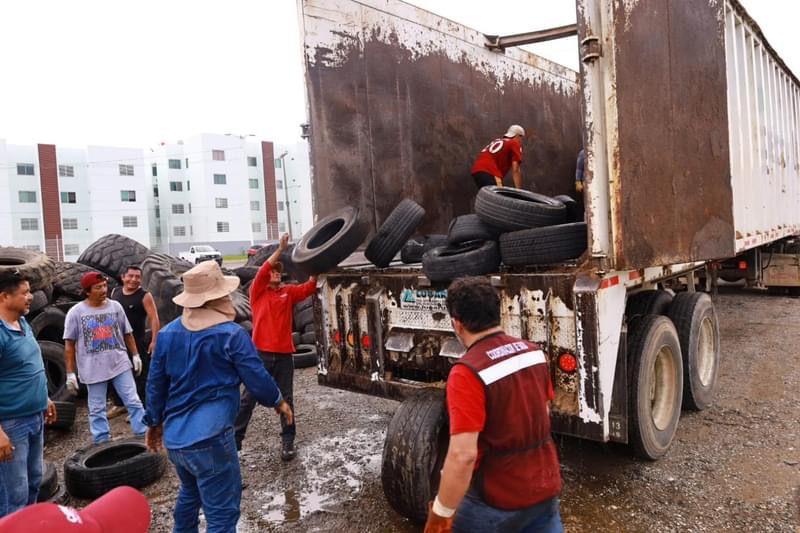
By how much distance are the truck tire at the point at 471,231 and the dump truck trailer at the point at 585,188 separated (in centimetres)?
31

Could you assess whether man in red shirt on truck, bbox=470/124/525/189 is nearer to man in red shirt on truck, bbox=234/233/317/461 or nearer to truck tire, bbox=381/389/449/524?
man in red shirt on truck, bbox=234/233/317/461

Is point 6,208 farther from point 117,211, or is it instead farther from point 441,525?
point 441,525

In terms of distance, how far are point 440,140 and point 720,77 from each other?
2541 mm

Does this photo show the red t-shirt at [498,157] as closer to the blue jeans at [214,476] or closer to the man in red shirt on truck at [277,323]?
the man in red shirt on truck at [277,323]

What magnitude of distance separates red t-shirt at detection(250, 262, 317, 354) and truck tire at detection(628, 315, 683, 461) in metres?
2.40

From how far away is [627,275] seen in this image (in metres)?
3.36

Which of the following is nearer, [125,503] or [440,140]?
[125,503]

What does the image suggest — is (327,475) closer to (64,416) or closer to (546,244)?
(546,244)

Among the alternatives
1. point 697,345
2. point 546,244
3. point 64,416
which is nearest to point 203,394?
point 546,244

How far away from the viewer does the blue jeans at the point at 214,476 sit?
2.59 metres

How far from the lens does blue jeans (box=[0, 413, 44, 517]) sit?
2.83m

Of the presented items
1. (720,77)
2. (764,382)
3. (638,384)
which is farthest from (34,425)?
(764,382)

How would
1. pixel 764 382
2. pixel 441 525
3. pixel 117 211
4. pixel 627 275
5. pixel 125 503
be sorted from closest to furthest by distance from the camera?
pixel 125 503 → pixel 441 525 → pixel 627 275 → pixel 764 382 → pixel 117 211

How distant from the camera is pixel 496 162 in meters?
5.88
